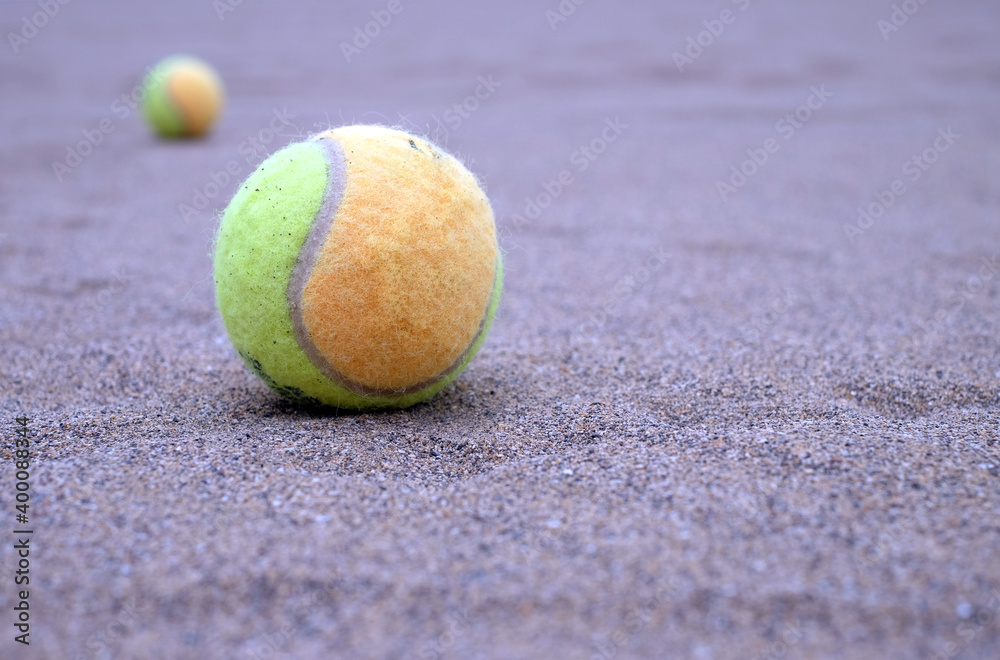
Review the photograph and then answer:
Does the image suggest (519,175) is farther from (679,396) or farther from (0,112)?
(0,112)

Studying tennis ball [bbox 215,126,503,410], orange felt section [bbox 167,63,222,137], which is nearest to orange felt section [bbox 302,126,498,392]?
tennis ball [bbox 215,126,503,410]

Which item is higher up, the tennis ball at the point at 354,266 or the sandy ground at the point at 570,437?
the tennis ball at the point at 354,266

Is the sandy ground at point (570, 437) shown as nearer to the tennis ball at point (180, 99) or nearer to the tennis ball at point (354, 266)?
the tennis ball at point (354, 266)

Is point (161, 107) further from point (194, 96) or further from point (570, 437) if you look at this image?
point (570, 437)

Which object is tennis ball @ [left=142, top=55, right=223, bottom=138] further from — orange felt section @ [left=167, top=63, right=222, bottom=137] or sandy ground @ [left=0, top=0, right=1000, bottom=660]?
sandy ground @ [left=0, top=0, right=1000, bottom=660]

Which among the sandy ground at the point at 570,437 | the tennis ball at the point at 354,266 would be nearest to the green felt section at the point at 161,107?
the sandy ground at the point at 570,437

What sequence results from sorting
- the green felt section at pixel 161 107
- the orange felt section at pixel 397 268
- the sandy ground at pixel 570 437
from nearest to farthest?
1. the sandy ground at pixel 570 437
2. the orange felt section at pixel 397 268
3. the green felt section at pixel 161 107

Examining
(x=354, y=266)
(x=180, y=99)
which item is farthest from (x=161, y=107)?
(x=354, y=266)

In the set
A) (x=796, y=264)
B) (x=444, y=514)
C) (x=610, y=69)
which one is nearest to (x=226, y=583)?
(x=444, y=514)
